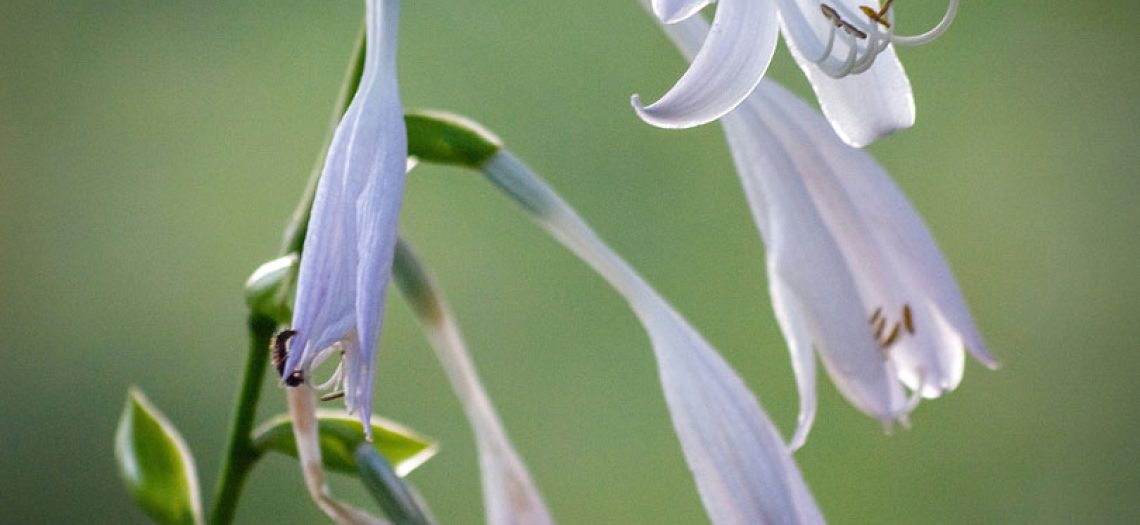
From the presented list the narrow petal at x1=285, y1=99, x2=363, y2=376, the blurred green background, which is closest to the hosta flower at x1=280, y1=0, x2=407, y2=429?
the narrow petal at x1=285, y1=99, x2=363, y2=376

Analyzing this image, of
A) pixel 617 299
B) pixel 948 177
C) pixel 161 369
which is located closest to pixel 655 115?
pixel 617 299

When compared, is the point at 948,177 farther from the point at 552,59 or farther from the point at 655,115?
the point at 655,115

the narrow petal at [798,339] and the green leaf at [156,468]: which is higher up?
the green leaf at [156,468]

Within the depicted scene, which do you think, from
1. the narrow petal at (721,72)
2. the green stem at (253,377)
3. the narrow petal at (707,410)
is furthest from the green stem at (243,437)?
the narrow petal at (721,72)

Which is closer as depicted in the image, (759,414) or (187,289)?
(759,414)

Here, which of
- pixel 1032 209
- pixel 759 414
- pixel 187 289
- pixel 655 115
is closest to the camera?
pixel 655 115

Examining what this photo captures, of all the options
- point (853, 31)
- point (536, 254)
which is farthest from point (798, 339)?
point (536, 254)

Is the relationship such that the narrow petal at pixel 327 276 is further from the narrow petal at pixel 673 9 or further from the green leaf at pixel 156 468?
the green leaf at pixel 156 468
